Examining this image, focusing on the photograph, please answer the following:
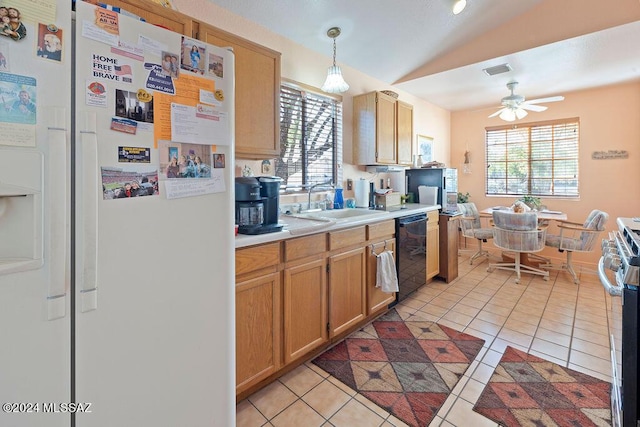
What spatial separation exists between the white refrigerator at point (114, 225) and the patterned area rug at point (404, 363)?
0.95 m

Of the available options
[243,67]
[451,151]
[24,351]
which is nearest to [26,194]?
[24,351]

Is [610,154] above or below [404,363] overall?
above

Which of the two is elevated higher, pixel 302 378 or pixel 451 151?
pixel 451 151

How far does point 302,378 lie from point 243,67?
2.06 metres

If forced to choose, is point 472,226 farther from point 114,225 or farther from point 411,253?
point 114,225

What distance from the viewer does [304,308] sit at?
1.94 meters

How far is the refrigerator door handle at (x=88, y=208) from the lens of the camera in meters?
0.84

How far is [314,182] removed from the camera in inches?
119

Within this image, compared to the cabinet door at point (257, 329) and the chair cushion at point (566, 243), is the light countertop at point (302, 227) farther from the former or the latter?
the chair cushion at point (566, 243)

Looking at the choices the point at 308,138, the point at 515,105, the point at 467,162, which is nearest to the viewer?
the point at 308,138

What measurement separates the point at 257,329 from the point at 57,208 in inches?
45.5

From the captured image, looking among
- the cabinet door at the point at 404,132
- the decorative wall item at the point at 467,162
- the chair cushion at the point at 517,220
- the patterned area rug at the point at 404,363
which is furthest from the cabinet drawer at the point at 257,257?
the decorative wall item at the point at 467,162

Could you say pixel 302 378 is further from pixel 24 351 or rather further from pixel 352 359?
pixel 24 351

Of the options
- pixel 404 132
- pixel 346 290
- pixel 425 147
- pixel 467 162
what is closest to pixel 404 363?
pixel 346 290
